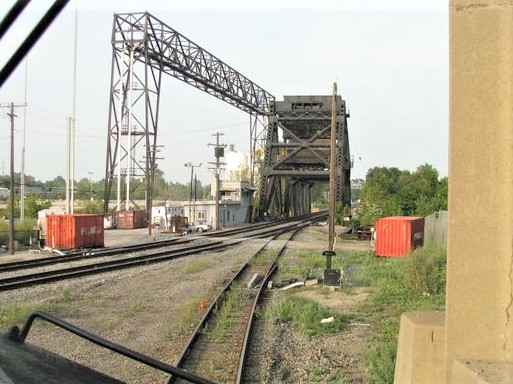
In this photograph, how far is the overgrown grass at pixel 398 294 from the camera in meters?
9.71

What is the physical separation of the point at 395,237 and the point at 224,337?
1821cm

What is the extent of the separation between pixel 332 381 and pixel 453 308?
391cm

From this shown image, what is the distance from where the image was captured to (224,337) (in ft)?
33.1

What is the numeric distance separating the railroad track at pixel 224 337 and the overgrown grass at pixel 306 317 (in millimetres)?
590

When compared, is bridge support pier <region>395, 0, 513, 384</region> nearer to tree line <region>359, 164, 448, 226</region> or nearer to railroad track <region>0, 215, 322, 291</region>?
railroad track <region>0, 215, 322, 291</region>

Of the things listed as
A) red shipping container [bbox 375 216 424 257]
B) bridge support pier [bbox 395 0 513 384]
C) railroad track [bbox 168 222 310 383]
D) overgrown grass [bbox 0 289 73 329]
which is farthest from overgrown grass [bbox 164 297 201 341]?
red shipping container [bbox 375 216 424 257]

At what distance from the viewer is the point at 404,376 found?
16.4ft

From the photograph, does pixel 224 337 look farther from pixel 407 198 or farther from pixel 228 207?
pixel 228 207

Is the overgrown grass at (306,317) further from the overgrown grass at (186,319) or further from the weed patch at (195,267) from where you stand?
the weed patch at (195,267)

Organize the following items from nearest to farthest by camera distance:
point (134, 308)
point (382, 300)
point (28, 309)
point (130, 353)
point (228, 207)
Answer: point (130, 353), point (28, 309), point (134, 308), point (382, 300), point (228, 207)

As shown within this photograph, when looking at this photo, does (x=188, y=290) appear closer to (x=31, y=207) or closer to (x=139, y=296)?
(x=139, y=296)

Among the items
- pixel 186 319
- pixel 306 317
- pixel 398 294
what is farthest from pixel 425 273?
pixel 186 319

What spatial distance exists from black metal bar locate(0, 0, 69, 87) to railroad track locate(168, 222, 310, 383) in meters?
5.58

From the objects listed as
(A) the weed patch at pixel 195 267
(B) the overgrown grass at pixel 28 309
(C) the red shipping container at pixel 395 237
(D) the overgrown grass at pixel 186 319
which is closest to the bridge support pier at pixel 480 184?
(D) the overgrown grass at pixel 186 319
